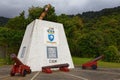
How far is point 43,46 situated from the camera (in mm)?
25516

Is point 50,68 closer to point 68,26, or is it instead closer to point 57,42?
point 57,42

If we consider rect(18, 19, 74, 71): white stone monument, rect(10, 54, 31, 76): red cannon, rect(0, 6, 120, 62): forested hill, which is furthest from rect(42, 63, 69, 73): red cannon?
rect(0, 6, 120, 62): forested hill

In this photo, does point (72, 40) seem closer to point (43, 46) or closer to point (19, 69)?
point (43, 46)

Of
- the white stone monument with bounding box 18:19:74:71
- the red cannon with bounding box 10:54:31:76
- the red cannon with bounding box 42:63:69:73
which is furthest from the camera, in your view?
the white stone monument with bounding box 18:19:74:71

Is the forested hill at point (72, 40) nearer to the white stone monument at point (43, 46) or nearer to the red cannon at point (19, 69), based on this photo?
the white stone monument at point (43, 46)

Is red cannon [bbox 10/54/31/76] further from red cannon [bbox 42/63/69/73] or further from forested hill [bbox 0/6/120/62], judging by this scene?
forested hill [bbox 0/6/120/62]

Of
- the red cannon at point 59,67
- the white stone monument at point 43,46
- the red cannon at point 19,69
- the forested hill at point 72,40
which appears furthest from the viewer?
the forested hill at point 72,40

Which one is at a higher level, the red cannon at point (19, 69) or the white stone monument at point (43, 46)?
the white stone monument at point (43, 46)

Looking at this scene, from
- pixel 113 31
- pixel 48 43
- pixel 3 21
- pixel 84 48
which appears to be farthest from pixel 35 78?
pixel 3 21

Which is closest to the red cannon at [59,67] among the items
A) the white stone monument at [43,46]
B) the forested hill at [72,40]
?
the white stone monument at [43,46]

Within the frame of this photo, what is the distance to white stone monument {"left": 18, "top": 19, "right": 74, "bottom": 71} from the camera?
24.8 meters

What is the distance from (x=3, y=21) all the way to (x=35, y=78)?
3905 inches

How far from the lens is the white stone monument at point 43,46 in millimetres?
24781

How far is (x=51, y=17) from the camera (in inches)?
1991
